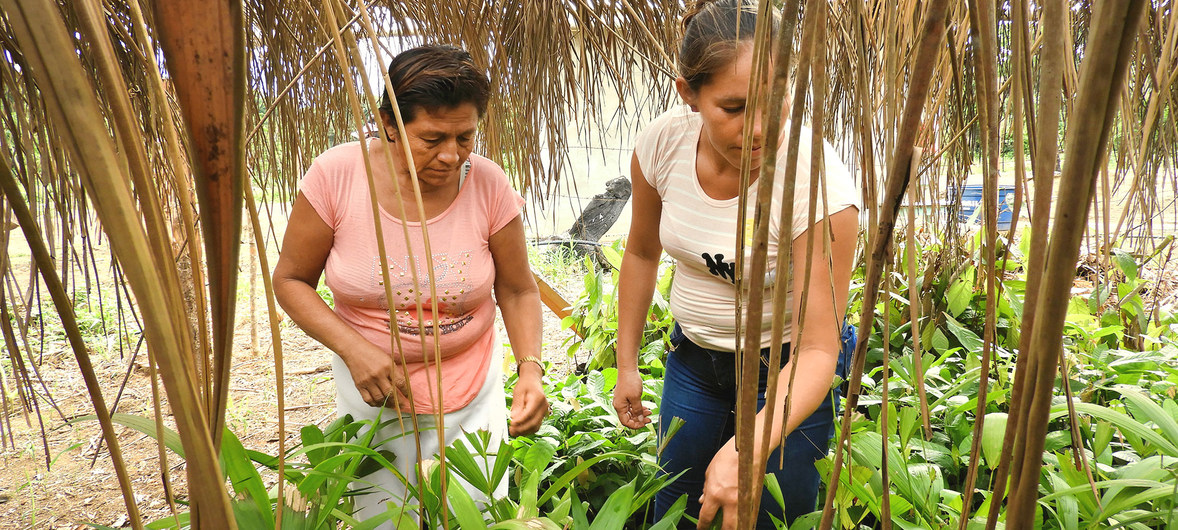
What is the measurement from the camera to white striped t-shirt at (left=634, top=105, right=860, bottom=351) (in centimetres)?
118

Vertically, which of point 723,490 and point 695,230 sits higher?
point 695,230

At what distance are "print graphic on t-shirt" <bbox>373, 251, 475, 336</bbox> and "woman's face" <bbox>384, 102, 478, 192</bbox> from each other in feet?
0.48

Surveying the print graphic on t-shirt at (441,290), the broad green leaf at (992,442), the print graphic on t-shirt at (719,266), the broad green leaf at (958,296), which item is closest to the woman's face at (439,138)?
the print graphic on t-shirt at (441,290)

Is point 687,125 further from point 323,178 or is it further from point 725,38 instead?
point 323,178

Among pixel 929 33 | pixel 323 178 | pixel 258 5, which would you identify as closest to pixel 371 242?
pixel 323 178

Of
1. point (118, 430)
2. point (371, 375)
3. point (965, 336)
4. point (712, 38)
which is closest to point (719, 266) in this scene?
point (712, 38)

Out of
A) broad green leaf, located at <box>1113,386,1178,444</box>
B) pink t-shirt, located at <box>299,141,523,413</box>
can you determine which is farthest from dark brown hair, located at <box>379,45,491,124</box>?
broad green leaf, located at <box>1113,386,1178,444</box>

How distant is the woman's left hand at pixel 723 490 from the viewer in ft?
2.72

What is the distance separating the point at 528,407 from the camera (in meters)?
1.23

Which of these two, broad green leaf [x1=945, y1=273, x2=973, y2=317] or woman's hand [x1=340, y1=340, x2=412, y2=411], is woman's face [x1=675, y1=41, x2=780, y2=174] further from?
broad green leaf [x1=945, y1=273, x2=973, y2=317]

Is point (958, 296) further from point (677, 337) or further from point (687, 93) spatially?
point (687, 93)

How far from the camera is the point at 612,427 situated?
186 cm

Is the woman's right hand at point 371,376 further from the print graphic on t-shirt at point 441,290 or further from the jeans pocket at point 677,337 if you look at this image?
the jeans pocket at point 677,337

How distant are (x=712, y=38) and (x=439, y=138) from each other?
461mm
